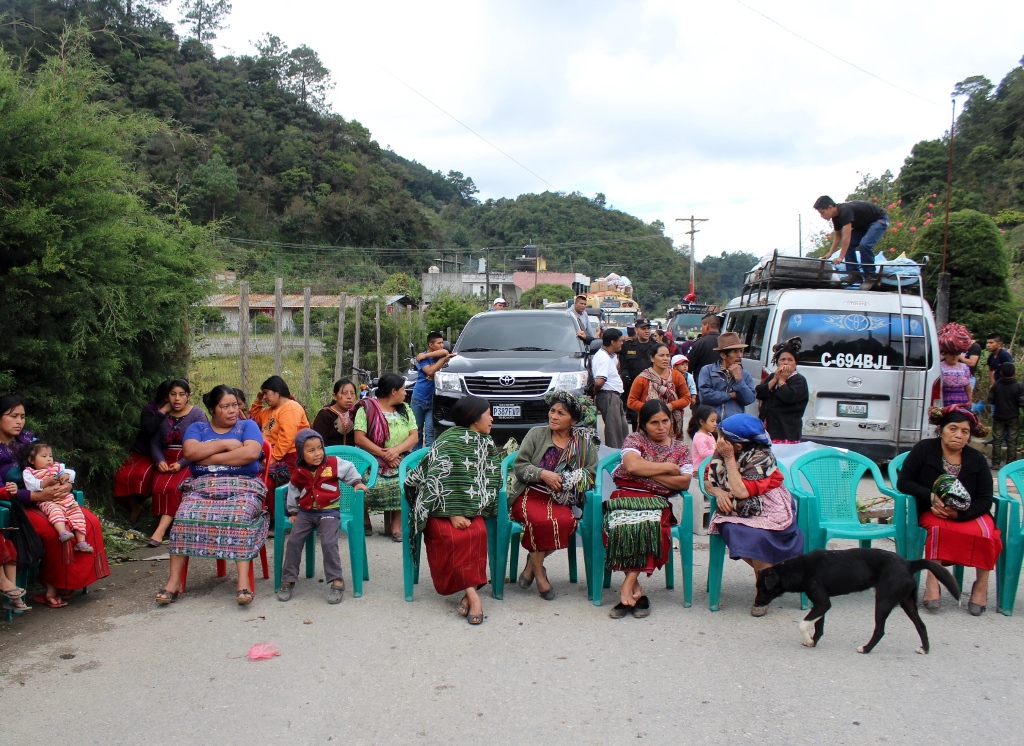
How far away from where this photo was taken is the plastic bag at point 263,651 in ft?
14.7

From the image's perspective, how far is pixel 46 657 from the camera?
4.49m

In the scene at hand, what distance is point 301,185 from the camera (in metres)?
64.6

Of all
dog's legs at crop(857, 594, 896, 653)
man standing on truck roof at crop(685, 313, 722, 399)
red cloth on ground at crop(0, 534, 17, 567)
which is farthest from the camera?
man standing on truck roof at crop(685, 313, 722, 399)

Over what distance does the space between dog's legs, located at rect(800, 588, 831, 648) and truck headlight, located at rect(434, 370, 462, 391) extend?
19.9 feet

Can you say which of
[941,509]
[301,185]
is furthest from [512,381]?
[301,185]

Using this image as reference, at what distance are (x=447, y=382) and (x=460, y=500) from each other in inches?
191

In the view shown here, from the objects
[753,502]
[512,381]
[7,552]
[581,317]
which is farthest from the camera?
[581,317]

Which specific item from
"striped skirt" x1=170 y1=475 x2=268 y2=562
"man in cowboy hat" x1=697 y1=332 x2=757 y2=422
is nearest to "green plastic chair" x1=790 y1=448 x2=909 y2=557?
"man in cowboy hat" x1=697 y1=332 x2=757 y2=422

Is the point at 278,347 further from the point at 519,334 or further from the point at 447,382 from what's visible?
the point at 519,334

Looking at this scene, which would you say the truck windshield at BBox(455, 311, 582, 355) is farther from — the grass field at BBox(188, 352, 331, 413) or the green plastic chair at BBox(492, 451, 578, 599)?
the green plastic chair at BBox(492, 451, 578, 599)

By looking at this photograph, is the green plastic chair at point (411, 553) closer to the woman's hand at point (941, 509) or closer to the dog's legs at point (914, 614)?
the dog's legs at point (914, 614)

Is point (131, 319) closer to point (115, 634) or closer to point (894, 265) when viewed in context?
point (115, 634)

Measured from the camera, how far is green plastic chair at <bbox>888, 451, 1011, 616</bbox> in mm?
5188

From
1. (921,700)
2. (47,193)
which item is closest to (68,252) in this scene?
(47,193)
